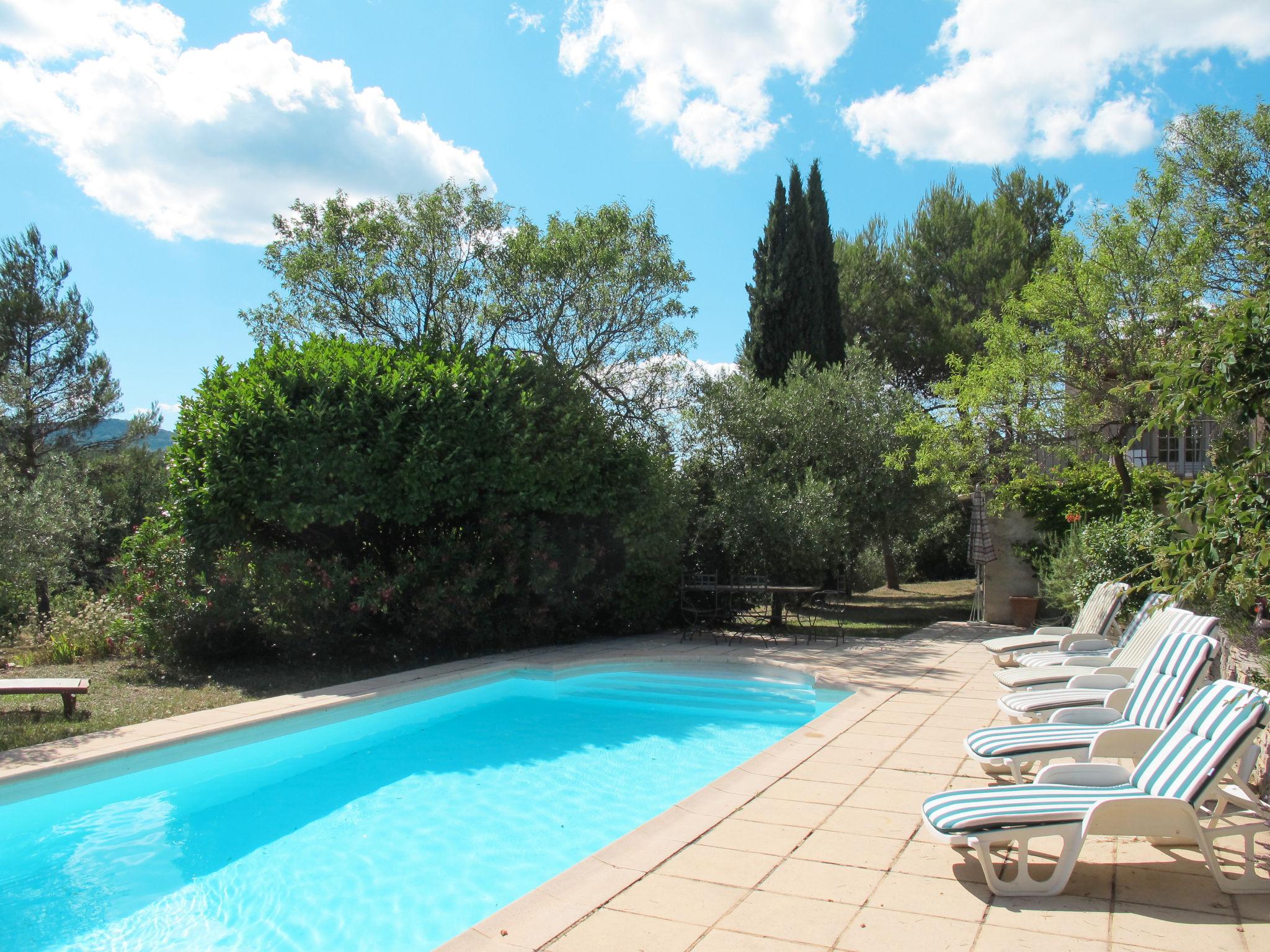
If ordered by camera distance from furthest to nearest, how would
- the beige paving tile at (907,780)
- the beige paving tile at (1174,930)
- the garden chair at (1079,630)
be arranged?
the garden chair at (1079,630) < the beige paving tile at (907,780) < the beige paving tile at (1174,930)

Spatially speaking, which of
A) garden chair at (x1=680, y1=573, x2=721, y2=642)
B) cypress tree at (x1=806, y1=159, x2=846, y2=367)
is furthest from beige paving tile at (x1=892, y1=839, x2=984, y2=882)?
cypress tree at (x1=806, y1=159, x2=846, y2=367)

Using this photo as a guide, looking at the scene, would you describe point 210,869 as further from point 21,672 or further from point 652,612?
point 652,612

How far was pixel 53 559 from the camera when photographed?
11.2 m

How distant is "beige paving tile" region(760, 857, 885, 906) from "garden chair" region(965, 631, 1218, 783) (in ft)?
4.18

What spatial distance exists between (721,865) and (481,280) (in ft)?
38.8

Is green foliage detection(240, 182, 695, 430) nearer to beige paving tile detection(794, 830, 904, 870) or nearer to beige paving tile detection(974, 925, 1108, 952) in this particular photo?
beige paving tile detection(794, 830, 904, 870)

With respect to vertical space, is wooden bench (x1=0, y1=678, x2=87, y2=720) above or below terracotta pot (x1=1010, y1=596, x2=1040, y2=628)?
above

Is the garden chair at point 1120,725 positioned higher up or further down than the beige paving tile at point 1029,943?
higher up

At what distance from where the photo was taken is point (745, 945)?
131 inches

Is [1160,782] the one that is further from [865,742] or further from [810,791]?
[865,742]

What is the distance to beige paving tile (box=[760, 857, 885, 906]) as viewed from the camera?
377 centimetres

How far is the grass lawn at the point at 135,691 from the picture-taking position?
7250mm

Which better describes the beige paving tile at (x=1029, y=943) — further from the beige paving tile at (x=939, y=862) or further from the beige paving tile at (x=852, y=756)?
the beige paving tile at (x=852, y=756)

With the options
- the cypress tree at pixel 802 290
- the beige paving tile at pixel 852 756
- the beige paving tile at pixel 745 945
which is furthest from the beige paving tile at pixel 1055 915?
the cypress tree at pixel 802 290
